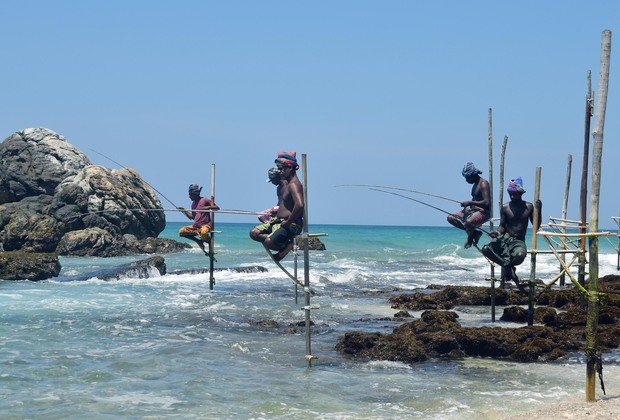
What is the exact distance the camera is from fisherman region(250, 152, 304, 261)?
1291 cm

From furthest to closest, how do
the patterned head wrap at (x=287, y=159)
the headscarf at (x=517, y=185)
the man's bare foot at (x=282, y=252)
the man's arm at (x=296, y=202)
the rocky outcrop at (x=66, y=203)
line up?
1. the rocky outcrop at (x=66, y=203)
2. the headscarf at (x=517, y=185)
3. the man's bare foot at (x=282, y=252)
4. the patterned head wrap at (x=287, y=159)
5. the man's arm at (x=296, y=202)

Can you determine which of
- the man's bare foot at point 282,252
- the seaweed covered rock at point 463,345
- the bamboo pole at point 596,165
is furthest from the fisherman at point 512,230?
the bamboo pole at point 596,165

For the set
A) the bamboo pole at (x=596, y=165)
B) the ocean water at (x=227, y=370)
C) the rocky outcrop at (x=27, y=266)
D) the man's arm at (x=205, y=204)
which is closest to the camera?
the bamboo pole at (x=596, y=165)

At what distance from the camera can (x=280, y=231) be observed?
13438 millimetres

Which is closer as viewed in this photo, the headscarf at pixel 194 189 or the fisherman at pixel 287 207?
the fisherman at pixel 287 207

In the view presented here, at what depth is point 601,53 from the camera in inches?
382

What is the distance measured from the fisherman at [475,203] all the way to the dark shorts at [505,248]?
45 cm

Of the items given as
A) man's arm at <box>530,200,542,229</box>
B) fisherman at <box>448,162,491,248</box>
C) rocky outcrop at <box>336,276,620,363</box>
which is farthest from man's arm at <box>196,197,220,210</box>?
man's arm at <box>530,200,542,229</box>

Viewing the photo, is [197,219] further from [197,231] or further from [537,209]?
[537,209]

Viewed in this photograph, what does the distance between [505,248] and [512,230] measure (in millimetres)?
356

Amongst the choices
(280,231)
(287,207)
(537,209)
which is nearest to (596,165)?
(287,207)

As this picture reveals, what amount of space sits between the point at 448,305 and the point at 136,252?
27078 mm

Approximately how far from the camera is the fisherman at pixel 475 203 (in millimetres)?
15227

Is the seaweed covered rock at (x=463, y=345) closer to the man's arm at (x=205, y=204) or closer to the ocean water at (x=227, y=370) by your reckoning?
the ocean water at (x=227, y=370)
